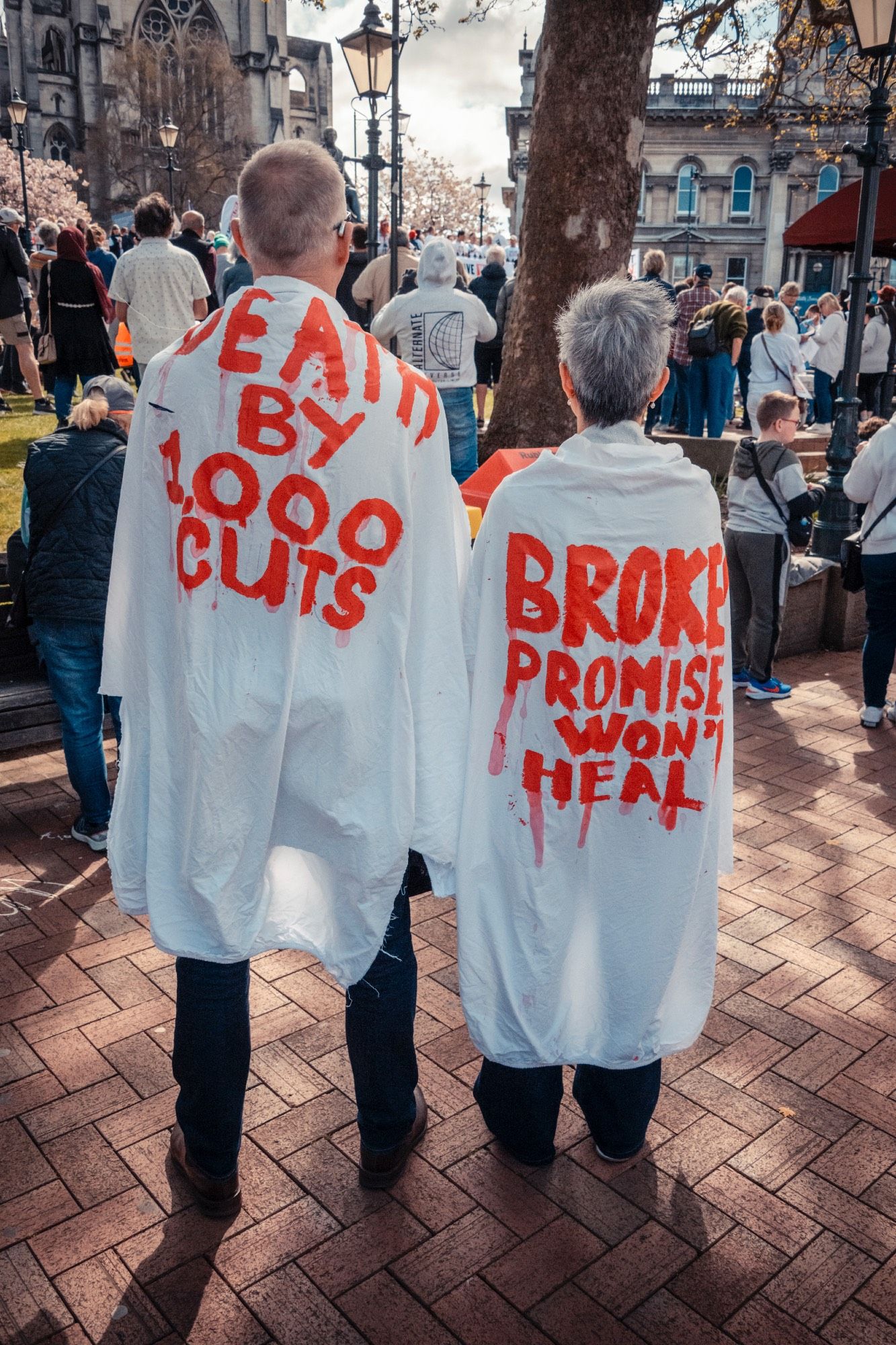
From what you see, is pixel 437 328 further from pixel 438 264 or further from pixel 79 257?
pixel 79 257

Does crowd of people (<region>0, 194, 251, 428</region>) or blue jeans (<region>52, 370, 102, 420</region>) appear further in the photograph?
blue jeans (<region>52, 370, 102, 420</region>)

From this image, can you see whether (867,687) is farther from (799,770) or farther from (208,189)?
(208,189)

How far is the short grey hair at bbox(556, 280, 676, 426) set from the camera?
97.0 inches

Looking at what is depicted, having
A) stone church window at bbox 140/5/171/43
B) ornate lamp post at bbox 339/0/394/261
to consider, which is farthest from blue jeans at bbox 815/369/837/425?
stone church window at bbox 140/5/171/43

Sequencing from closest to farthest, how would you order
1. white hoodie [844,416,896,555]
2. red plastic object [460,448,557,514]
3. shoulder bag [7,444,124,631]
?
shoulder bag [7,444,124,631], red plastic object [460,448,557,514], white hoodie [844,416,896,555]

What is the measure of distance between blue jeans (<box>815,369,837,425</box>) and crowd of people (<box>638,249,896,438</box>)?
0.08 metres

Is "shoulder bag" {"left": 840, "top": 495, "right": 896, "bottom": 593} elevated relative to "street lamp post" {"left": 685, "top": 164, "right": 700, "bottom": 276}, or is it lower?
lower

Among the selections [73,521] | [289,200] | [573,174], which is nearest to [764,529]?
[573,174]

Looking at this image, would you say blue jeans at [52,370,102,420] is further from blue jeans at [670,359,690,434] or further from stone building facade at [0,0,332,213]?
stone building facade at [0,0,332,213]

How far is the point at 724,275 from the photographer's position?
57.4 m

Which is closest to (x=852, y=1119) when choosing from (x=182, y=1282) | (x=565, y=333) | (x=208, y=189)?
(x=182, y=1282)

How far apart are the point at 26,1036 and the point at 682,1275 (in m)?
1.94

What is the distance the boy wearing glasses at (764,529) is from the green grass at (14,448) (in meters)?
4.09

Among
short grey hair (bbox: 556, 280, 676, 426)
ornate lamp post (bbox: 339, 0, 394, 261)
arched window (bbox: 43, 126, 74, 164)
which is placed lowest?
short grey hair (bbox: 556, 280, 676, 426)
